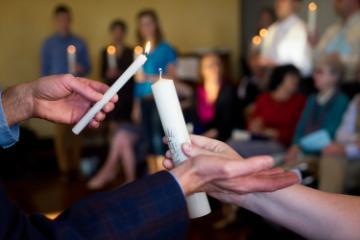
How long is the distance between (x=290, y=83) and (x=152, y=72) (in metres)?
0.89

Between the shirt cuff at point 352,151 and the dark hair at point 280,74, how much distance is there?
690 mm

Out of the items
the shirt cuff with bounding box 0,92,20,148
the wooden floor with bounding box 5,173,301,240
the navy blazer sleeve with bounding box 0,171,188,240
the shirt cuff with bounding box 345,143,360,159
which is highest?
the shirt cuff with bounding box 0,92,20,148

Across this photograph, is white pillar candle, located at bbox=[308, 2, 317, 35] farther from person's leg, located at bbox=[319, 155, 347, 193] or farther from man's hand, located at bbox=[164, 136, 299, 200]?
man's hand, located at bbox=[164, 136, 299, 200]

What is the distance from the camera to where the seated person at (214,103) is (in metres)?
2.98

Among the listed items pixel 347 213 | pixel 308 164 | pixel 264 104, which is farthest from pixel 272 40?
pixel 347 213

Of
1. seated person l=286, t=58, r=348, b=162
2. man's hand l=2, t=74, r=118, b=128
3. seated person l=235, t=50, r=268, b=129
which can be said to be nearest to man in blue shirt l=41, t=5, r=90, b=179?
seated person l=235, t=50, r=268, b=129

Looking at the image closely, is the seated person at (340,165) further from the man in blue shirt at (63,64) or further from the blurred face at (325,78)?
the man in blue shirt at (63,64)

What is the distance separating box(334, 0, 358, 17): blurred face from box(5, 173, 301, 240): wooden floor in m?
1.34

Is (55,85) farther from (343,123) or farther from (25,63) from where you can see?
(25,63)

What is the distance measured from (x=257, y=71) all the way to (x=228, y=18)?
67.5 inches

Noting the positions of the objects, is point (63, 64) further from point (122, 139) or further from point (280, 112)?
point (280, 112)

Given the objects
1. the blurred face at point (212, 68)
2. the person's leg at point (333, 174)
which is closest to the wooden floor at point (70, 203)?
the person's leg at point (333, 174)

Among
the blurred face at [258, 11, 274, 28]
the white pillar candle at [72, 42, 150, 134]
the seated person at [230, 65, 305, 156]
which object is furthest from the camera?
the blurred face at [258, 11, 274, 28]

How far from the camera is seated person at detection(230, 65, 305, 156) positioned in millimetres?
2809
